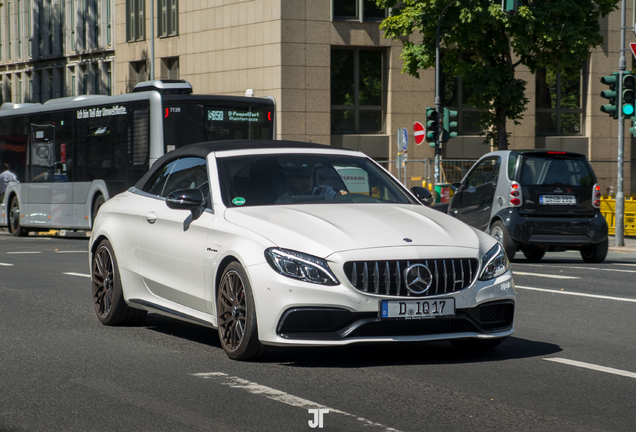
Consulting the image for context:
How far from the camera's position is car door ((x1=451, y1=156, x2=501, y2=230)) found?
16.7 m

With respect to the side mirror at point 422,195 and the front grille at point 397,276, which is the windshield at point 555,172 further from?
the front grille at point 397,276

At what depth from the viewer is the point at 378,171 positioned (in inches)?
325

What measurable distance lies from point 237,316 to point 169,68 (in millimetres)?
39848

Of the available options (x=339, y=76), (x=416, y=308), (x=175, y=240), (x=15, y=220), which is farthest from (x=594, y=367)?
(x=339, y=76)

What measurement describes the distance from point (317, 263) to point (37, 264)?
1024 cm

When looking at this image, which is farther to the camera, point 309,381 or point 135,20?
A: point 135,20

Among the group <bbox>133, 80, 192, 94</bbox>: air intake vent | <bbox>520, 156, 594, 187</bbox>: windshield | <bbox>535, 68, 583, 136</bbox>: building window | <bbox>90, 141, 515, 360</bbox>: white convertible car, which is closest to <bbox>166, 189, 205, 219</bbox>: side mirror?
<bbox>90, 141, 515, 360</bbox>: white convertible car

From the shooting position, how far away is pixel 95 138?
2319cm

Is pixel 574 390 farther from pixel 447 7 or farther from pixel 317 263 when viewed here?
pixel 447 7

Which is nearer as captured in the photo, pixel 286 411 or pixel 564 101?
pixel 286 411

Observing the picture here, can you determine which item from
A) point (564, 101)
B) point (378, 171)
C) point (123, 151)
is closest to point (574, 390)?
point (378, 171)

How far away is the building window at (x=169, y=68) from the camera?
45.3 metres

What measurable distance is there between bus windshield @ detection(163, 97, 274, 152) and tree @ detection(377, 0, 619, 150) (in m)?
9.58

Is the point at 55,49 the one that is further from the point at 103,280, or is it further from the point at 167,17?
the point at 103,280
